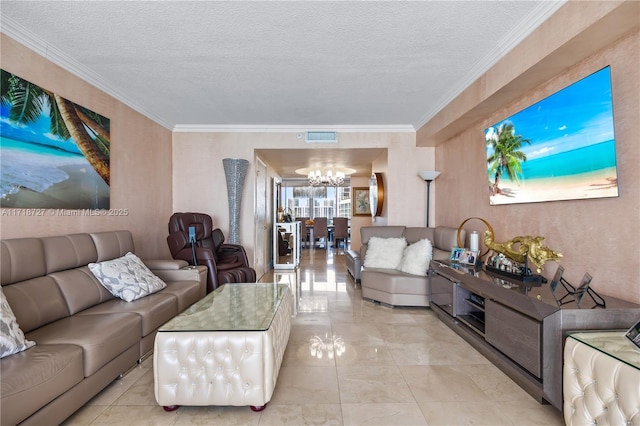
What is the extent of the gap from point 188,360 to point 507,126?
3215 mm

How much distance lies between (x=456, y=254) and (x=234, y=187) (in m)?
3.28

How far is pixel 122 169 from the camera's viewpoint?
374 cm

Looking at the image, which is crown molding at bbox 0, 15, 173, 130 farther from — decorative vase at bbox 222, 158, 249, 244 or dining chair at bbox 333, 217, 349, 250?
dining chair at bbox 333, 217, 349, 250

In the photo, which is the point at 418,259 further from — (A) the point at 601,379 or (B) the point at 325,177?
(B) the point at 325,177

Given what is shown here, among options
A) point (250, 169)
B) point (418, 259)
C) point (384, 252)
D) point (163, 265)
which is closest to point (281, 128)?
point (250, 169)

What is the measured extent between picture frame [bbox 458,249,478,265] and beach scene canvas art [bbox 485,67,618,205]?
2.05 ft

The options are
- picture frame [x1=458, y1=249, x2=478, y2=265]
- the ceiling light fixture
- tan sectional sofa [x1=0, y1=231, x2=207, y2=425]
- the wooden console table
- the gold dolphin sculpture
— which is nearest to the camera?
tan sectional sofa [x1=0, y1=231, x2=207, y2=425]

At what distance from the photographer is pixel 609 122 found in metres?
1.95

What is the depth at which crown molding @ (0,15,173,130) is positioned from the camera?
236 centimetres

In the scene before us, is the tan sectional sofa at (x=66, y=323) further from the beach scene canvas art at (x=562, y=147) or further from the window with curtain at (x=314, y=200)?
the window with curtain at (x=314, y=200)

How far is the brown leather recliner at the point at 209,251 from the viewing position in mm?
3945

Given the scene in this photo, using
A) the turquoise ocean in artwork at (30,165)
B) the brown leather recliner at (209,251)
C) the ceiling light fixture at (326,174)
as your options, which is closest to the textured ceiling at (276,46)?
the turquoise ocean in artwork at (30,165)

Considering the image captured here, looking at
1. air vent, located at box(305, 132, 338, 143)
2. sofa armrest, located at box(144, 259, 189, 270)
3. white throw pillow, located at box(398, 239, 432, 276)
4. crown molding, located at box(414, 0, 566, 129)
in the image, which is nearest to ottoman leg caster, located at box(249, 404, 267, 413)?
sofa armrest, located at box(144, 259, 189, 270)

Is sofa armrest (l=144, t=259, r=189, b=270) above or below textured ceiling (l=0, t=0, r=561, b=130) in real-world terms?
below
